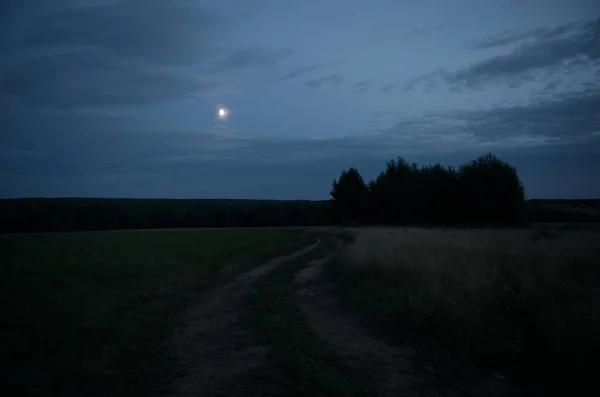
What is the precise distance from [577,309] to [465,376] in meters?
2.61

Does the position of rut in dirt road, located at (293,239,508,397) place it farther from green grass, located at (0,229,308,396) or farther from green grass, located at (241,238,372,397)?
green grass, located at (0,229,308,396)

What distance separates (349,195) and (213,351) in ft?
254

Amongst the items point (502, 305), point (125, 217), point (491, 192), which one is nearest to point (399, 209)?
point (491, 192)

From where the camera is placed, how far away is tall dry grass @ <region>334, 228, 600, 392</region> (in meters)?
7.59

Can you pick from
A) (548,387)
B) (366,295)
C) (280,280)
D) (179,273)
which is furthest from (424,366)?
(179,273)

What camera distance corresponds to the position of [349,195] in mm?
85812

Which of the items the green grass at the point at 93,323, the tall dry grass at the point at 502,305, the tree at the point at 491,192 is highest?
the tree at the point at 491,192

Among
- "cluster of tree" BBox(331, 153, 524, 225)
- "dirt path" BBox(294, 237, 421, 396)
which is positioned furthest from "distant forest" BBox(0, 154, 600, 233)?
"dirt path" BBox(294, 237, 421, 396)

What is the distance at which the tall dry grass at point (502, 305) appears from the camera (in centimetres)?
759

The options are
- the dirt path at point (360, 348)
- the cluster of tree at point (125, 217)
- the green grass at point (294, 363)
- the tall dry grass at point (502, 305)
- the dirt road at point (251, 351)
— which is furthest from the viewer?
the cluster of tree at point (125, 217)

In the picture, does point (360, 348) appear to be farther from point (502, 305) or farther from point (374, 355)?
point (502, 305)

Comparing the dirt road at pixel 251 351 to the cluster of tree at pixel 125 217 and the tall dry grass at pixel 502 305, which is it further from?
the cluster of tree at pixel 125 217

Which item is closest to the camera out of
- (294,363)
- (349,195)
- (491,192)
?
(294,363)

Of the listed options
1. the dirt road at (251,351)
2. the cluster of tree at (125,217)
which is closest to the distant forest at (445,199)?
the cluster of tree at (125,217)
